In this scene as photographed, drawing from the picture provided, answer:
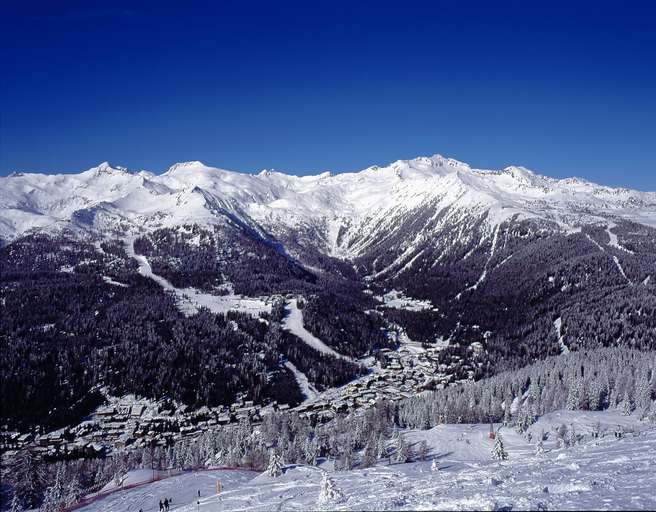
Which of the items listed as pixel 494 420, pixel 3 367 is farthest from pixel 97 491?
pixel 3 367

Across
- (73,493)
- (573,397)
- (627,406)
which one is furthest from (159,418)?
(627,406)

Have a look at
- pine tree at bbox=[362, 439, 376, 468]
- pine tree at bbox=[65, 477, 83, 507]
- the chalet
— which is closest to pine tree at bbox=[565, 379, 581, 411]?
pine tree at bbox=[362, 439, 376, 468]

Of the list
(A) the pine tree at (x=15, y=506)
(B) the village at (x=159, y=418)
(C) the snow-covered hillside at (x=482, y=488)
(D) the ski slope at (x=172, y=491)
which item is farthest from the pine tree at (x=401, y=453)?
(A) the pine tree at (x=15, y=506)

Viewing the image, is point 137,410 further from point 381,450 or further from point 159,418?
point 381,450

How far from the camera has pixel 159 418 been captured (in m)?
166

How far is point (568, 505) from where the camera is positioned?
103 feet

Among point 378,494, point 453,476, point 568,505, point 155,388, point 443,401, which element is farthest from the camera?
point 155,388

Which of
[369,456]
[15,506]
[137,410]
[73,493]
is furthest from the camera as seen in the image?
[137,410]

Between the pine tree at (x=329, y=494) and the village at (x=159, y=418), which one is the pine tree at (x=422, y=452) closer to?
the village at (x=159, y=418)

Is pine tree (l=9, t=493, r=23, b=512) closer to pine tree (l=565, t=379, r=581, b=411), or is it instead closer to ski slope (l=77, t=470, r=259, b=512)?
ski slope (l=77, t=470, r=259, b=512)

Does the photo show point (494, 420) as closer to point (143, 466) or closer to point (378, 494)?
point (143, 466)

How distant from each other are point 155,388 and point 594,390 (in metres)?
149

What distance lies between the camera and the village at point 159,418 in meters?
147

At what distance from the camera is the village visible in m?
147
